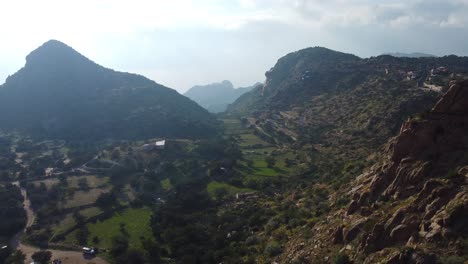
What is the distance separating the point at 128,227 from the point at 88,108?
114216 mm

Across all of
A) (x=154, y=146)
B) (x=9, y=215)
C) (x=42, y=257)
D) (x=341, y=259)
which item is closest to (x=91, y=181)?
(x=9, y=215)

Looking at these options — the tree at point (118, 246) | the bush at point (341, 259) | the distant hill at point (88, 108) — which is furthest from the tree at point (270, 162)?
the bush at point (341, 259)

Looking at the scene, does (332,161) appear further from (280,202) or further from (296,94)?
(296,94)

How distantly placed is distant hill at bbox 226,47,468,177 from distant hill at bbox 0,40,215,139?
105 feet

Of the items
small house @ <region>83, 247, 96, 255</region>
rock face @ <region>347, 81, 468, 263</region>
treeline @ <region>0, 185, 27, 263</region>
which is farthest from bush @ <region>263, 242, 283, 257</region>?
treeline @ <region>0, 185, 27, 263</region>

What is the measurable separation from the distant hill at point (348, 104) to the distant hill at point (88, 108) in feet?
105

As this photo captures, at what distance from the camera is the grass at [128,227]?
2478 inches

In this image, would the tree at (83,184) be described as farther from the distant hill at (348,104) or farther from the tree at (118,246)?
the distant hill at (348,104)

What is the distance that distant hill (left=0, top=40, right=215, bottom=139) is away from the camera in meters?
156

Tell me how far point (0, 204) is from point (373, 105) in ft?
295

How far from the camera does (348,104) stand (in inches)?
5044

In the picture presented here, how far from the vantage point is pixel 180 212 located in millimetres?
72750

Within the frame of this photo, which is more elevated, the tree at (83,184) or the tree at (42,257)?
the tree at (83,184)

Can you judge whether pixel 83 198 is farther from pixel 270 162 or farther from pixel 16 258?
pixel 270 162
